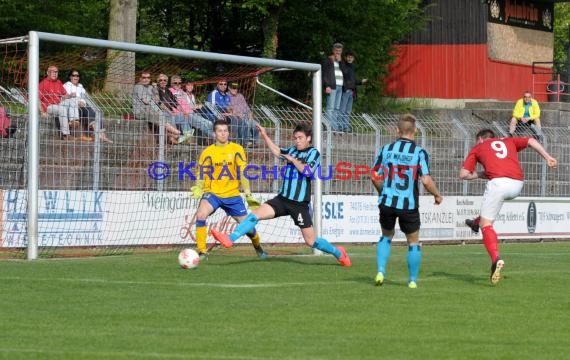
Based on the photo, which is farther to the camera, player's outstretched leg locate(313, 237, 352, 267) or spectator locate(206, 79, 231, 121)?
spectator locate(206, 79, 231, 121)

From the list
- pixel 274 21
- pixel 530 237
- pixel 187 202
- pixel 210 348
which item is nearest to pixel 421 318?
pixel 210 348

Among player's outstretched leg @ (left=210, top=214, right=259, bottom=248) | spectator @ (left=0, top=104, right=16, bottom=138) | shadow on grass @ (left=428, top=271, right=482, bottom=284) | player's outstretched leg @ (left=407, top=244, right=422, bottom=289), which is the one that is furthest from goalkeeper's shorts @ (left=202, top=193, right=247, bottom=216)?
spectator @ (left=0, top=104, right=16, bottom=138)

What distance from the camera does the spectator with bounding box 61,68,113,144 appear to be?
64.5ft

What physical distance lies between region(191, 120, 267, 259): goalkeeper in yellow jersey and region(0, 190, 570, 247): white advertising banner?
134 inches

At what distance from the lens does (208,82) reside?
2206 cm

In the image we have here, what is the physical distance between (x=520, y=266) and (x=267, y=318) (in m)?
7.68

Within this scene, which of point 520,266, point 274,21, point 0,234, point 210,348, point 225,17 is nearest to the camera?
point 210,348

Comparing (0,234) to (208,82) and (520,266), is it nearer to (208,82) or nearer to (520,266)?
(208,82)

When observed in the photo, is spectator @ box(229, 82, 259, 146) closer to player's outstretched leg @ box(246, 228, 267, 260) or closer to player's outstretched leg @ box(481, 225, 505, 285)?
player's outstretched leg @ box(246, 228, 267, 260)

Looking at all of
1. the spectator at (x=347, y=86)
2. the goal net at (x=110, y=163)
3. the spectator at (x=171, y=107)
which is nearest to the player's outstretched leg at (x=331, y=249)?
the goal net at (x=110, y=163)

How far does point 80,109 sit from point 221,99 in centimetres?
273

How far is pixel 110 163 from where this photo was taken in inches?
800

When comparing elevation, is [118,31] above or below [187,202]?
above

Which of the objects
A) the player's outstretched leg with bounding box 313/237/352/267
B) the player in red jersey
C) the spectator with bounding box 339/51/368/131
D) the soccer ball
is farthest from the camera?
the spectator with bounding box 339/51/368/131
